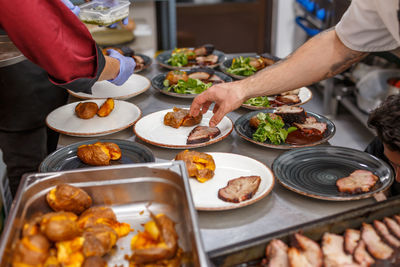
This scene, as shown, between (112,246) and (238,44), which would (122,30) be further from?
(112,246)

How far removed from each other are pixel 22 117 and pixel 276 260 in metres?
2.20

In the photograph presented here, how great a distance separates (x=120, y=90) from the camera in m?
2.46

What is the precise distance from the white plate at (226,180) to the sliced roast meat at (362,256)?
1.11 ft

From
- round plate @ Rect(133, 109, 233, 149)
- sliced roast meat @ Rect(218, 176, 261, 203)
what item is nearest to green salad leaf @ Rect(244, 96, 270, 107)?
round plate @ Rect(133, 109, 233, 149)

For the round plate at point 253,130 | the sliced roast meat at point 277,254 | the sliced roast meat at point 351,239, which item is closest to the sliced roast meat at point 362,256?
the sliced roast meat at point 351,239

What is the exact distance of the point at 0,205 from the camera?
149cm

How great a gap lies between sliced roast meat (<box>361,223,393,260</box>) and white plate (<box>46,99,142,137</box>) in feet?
3.89

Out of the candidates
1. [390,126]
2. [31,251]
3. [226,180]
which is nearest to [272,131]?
[226,180]

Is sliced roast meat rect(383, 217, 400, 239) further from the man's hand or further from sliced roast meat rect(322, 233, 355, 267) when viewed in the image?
the man's hand

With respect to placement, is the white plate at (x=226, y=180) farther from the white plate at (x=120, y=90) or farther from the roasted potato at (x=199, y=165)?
the white plate at (x=120, y=90)

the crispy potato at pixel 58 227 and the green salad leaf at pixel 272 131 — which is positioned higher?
the crispy potato at pixel 58 227

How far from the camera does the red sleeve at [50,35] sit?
160 centimetres

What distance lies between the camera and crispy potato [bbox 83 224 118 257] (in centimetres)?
108

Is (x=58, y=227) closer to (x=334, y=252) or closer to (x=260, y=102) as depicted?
(x=334, y=252)
